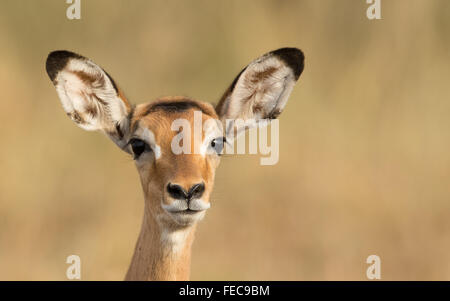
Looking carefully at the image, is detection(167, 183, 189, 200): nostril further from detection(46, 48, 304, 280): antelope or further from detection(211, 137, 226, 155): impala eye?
detection(211, 137, 226, 155): impala eye

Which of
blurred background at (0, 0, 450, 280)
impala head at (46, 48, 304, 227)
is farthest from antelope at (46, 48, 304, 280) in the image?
blurred background at (0, 0, 450, 280)

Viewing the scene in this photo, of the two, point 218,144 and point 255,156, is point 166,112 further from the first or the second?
point 255,156

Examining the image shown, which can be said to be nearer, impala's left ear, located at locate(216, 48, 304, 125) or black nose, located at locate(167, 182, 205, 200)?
black nose, located at locate(167, 182, 205, 200)

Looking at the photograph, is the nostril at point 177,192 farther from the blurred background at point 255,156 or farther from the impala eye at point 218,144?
the blurred background at point 255,156

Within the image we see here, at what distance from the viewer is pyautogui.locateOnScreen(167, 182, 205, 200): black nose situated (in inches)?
213

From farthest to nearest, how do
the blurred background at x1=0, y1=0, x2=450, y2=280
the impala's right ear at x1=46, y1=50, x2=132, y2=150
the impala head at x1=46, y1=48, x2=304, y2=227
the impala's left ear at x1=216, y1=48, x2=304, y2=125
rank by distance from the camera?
the blurred background at x1=0, y1=0, x2=450, y2=280
the impala's left ear at x1=216, y1=48, x2=304, y2=125
the impala's right ear at x1=46, y1=50, x2=132, y2=150
the impala head at x1=46, y1=48, x2=304, y2=227

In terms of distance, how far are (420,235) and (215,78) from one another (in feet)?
11.4

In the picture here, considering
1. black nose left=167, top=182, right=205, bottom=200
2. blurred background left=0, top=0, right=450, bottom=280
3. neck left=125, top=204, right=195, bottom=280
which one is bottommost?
neck left=125, top=204, right=195, bottom=280

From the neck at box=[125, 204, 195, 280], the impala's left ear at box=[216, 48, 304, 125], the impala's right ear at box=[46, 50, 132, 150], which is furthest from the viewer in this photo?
the impala's left ear at box=[216, 48, 304, 125]

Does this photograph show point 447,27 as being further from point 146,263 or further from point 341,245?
point 146,263

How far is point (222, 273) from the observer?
1023cm

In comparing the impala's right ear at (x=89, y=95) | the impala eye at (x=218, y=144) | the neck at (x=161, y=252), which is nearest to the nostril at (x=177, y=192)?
the neck at (x=161, y=252)

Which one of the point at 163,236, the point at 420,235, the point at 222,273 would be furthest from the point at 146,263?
the point at 420,235

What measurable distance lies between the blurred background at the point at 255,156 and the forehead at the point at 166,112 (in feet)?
12.6
